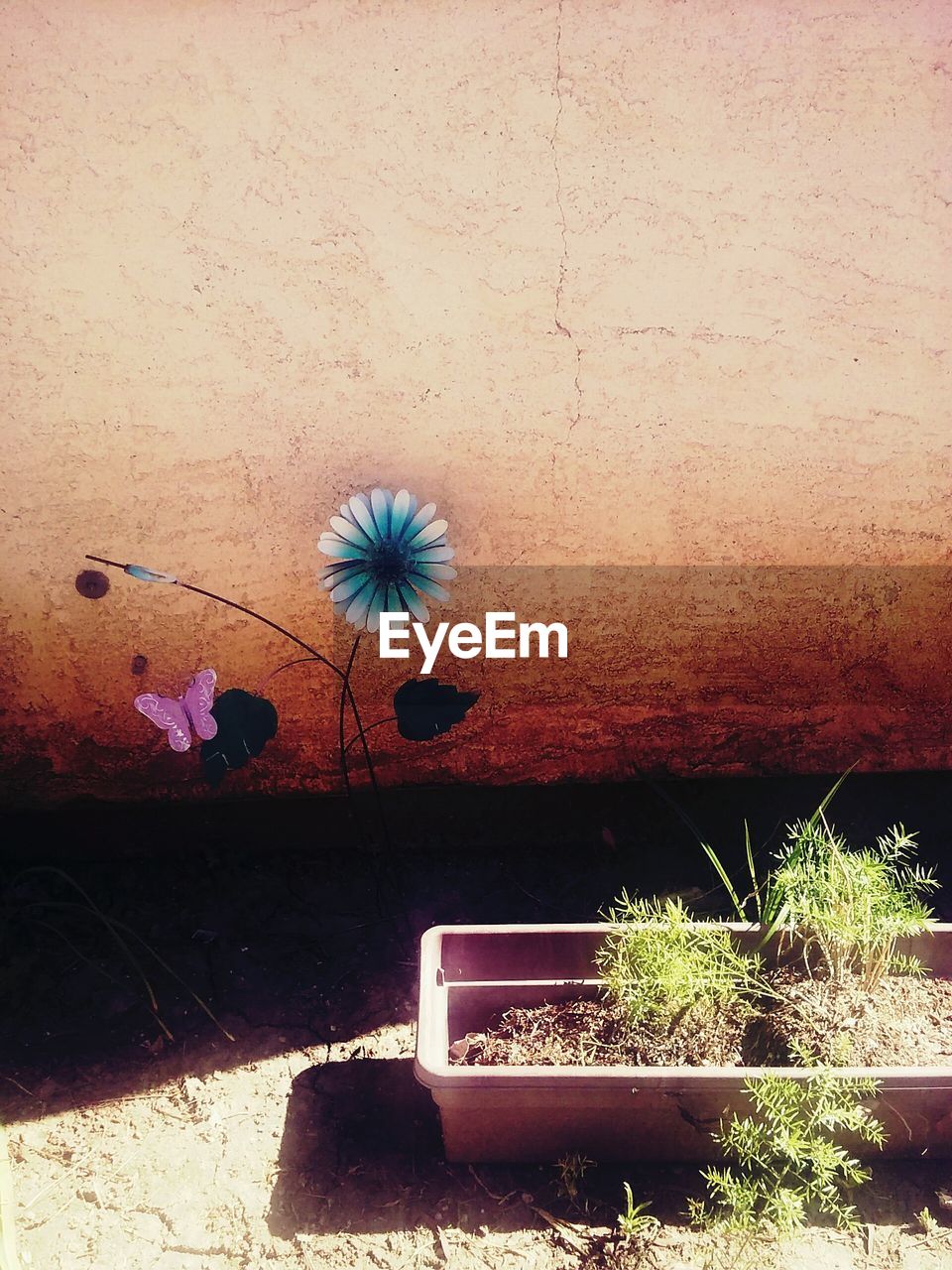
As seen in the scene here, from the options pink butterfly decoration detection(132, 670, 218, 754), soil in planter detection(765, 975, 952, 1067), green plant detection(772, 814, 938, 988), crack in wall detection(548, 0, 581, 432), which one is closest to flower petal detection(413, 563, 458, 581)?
crack in wall detection(548, 0, 581, 432)

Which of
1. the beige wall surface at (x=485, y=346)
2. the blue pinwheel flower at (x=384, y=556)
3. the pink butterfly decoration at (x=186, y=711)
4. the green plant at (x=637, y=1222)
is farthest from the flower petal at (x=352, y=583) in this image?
the green plant at (x=637, y=1222)

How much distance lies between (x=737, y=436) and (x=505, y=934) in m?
1.37

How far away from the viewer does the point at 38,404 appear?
7.37 feet

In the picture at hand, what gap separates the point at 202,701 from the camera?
239 cm

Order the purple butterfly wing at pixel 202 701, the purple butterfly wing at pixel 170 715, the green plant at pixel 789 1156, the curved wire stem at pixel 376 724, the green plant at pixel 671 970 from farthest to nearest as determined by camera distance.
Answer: the curved wire stem at pixel 376 724 < the purple butterfly wing at pixel 202 701 < the purple butterfly wing at pixel 170 715 < the green plant at pixel 671 970 < the green plant at pixel 789 1156

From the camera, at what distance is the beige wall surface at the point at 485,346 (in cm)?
206

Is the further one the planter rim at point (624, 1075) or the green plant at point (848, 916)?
the green plant at point (848, 916)

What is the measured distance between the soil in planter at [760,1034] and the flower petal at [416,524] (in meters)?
1.09

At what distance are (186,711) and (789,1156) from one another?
168cm

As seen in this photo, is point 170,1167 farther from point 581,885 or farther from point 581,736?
point 581,736

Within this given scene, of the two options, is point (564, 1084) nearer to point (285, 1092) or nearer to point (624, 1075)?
point (624, 1075)

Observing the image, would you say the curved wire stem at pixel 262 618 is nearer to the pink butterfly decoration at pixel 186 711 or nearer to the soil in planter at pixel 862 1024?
the pink butterfly decoration at pixel 186 711

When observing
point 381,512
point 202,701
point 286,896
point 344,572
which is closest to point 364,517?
point 381,512

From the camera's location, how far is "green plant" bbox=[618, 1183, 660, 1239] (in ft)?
5.65
